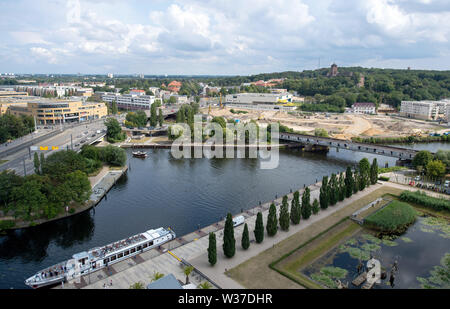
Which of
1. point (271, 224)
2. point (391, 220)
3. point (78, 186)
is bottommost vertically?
point (391, 220)

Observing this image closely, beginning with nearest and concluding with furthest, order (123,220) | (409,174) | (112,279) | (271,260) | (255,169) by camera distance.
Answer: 1. (112,279)
2. (271,260)
3. (123,220)
4. (409,174)
5. (255,169)

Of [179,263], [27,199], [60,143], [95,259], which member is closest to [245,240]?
[179,263]

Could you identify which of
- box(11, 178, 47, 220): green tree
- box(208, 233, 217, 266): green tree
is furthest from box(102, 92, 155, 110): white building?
box(208, 233, 217, 266): green tree

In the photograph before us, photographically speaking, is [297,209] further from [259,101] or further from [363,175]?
[259,101]

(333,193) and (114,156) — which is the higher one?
(114,156)

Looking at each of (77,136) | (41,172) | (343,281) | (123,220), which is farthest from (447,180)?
(77,136)

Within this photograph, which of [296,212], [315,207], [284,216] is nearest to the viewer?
[284,216]

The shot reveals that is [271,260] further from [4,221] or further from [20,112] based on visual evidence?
[20,112]
